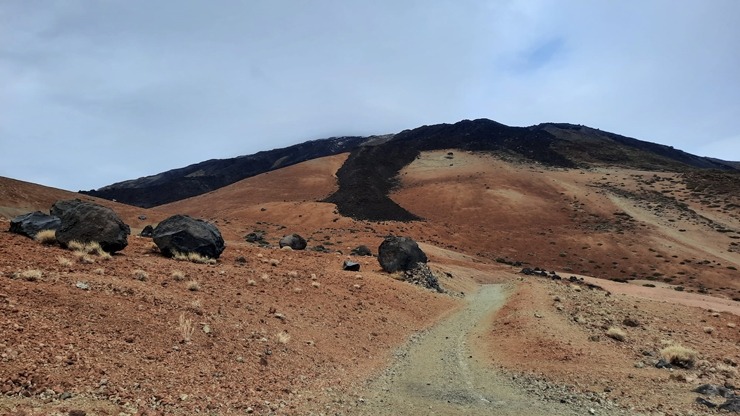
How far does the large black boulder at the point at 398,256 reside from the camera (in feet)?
89.4

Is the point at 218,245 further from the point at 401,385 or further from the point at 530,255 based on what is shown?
the point at 530,255

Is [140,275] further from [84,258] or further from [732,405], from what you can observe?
[732,405]

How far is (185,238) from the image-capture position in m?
19.6

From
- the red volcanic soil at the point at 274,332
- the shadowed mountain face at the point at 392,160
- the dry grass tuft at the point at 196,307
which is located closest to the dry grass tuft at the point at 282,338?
the red volcanic soil at the point at 274,332

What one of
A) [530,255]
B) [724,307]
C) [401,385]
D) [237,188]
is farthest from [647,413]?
[237,188]

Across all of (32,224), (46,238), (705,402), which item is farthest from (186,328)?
(705,402)

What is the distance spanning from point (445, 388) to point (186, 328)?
21.0ft

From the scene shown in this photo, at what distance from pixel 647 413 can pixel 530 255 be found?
150ft

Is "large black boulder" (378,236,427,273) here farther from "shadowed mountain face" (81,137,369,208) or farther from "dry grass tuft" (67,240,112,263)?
"shadowed mountain face" (81,137,369,208)

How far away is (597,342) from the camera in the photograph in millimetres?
15859

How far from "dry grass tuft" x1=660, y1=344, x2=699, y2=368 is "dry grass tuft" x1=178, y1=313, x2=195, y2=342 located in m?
13.4

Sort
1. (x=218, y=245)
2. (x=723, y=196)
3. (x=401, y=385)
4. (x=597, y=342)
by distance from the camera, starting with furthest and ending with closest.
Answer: (x=723, y=196) → (x=218, y=245) → (x=597, y=342) → (x=401, y=385)

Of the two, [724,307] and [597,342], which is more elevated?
[597,342]

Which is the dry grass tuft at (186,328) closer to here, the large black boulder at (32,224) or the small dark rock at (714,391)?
the large black boulder at (32,224)
